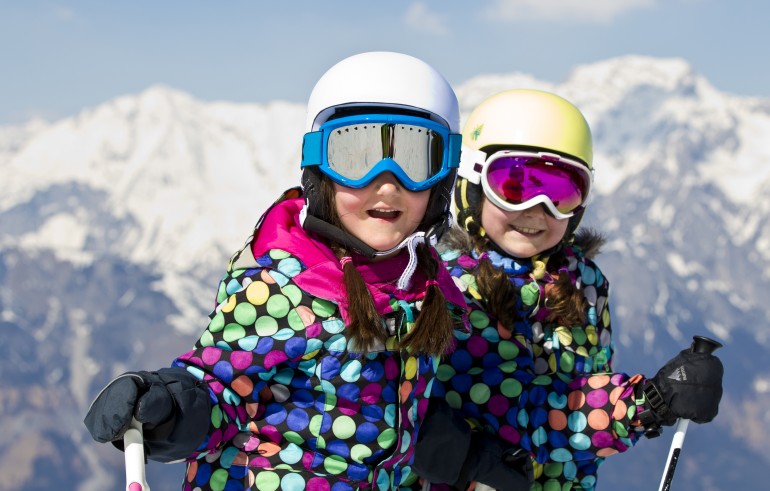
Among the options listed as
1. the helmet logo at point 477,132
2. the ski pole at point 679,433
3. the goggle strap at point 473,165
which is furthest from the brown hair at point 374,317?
the helmet logo at point 477,132

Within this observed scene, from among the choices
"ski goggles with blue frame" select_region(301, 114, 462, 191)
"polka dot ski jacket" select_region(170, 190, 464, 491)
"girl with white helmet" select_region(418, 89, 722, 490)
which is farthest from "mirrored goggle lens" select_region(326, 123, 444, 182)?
"girl with white helmet" select_region(418, 89, 722, 490)

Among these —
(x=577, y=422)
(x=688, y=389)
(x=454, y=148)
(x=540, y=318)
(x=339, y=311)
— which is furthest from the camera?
(x=540, y=318)

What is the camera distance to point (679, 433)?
484 cm

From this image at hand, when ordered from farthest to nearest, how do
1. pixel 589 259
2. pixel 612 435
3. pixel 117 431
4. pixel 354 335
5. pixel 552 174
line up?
pixel 589 259 → pixel 552 174 → pixel 612 435 → pixel 354 335 → pixel 117 431

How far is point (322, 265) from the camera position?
3832mm

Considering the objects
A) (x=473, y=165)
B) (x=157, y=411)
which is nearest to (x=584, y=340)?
(x=473, y=165)

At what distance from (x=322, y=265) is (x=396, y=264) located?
0.44 meters

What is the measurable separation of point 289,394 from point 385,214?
0.91 meters

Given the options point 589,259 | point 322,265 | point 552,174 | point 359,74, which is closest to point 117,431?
point 322,265

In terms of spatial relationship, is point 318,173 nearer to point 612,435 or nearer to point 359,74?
point 359,74

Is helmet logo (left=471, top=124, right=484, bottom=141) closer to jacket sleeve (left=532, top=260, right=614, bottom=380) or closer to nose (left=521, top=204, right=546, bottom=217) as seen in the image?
nose (left=521, top=204, right=546, bottom=217)

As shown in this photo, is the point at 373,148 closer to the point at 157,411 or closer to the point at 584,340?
the point at 157,411

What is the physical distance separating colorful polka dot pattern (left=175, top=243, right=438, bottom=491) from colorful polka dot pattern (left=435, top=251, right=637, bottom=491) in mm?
1168

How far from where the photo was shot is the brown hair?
12.1 ft
